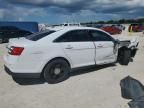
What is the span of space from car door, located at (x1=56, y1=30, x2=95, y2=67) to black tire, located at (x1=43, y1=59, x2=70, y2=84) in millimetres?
303

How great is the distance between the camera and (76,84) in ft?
19.7

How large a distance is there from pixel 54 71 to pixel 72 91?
903 mm

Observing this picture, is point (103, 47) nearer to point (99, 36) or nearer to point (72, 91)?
point (99, 36)

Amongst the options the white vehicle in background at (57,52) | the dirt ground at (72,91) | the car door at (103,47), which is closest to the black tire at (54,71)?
the white vehicle in background at (57,52)

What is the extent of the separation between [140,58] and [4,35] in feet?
46.0

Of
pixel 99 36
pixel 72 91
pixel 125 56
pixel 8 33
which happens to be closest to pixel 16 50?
pixel 72 91

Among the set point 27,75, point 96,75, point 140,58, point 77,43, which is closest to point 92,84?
point 96,75

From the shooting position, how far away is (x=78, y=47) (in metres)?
6.28

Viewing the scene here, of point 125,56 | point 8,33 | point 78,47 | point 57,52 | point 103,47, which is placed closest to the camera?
point 57,52

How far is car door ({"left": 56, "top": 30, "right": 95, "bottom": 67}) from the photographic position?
611 cm

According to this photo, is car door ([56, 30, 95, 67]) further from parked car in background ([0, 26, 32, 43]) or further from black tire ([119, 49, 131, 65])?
parked car in background ([0, 26, 32, 43])

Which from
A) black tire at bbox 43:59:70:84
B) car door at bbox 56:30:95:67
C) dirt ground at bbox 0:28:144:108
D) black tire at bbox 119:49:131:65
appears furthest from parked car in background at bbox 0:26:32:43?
black tire at bbox 43:59:70:84

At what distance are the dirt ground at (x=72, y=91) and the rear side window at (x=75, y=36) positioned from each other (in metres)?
1.26

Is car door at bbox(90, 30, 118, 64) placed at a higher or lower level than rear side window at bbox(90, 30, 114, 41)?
lower
